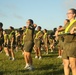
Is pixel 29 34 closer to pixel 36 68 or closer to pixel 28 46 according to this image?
pixel 28 46

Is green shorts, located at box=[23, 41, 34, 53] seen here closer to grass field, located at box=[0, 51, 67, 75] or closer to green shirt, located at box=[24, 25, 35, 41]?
green shirt, located at box=[24, 25, 35, 41]

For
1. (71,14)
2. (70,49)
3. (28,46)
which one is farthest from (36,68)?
(71,14)

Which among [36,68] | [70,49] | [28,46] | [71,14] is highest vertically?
[71,14]

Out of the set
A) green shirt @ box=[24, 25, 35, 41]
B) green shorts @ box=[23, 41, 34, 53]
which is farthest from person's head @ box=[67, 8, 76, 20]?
green shorts @ box=[23, 41, 34, 53]

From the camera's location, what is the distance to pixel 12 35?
1758 cm

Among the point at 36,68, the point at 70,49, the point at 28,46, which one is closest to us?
the point at 70,49

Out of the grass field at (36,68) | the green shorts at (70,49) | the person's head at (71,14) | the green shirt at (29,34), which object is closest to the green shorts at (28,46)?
the green shirt at (29,34)

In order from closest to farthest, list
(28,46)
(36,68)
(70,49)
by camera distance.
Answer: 1. (70,49)
2. (28,46)
3. (36,68)

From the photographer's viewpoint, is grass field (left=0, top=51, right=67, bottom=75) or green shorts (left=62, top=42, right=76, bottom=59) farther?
grass field (left=0, top=51, right=67, bottom=75)

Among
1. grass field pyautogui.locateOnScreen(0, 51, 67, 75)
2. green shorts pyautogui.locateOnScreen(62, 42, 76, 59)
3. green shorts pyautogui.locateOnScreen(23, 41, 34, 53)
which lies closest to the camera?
green shorts pyautogui.locateOnScreen(62, 42, 76, 59)

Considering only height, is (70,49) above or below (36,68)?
above

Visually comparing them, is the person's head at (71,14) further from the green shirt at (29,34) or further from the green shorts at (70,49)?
the green shirt at (29,34)

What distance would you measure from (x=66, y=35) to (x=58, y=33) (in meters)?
0.42

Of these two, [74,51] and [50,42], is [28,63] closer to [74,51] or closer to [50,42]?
[74,51]
